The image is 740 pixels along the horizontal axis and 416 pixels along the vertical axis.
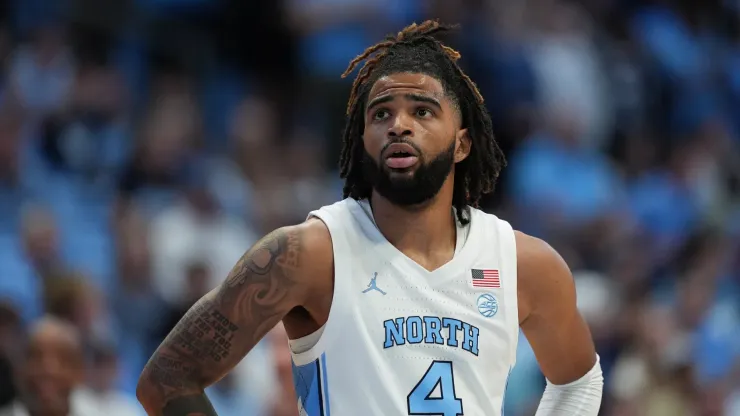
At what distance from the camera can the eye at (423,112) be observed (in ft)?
14.7

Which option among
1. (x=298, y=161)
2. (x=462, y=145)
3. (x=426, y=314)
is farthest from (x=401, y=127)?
(x=298, y=161)

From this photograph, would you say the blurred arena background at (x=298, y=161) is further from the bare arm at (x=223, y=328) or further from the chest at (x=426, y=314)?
the bare arm at (x=223, y=328)

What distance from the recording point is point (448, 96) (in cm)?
460

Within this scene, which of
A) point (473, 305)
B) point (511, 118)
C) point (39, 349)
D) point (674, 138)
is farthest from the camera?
point (674, 138)

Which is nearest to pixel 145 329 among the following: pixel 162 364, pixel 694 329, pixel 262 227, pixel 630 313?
pixel 262 227

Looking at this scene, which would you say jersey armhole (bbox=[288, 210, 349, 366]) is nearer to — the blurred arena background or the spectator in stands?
the spectator in stands

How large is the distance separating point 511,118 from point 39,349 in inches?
223

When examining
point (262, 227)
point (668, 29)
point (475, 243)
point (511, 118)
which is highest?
point (668, 29)

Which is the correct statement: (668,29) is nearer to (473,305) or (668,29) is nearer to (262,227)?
(262,227)

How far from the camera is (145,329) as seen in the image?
8.75 metres

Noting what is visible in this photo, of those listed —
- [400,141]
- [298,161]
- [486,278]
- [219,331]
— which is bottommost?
[219,331]

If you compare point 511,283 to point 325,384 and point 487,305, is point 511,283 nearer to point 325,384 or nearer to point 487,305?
point 487,305

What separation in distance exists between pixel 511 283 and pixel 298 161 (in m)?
6.25

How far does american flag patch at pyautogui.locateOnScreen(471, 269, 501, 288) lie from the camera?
14.8 ft
